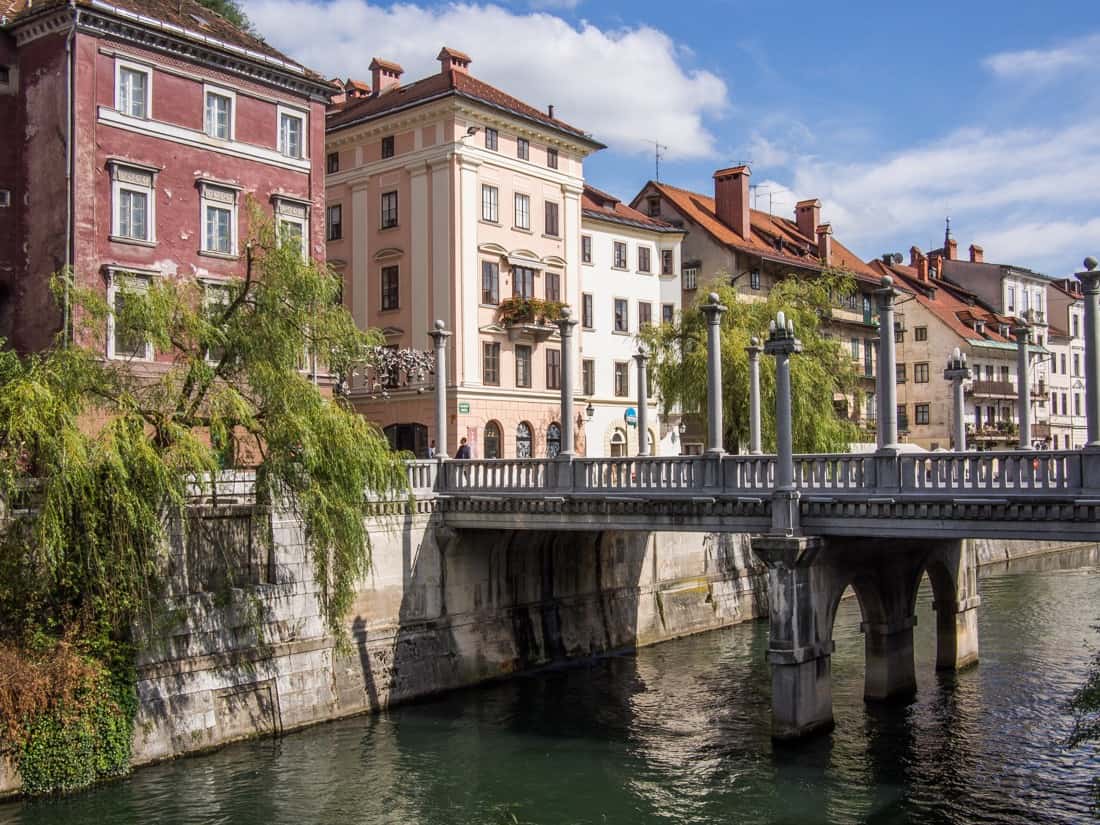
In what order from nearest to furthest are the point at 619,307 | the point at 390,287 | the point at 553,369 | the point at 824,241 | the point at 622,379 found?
the point at 390,287
the point at 553,369
the point at 622,379
the point at 619,307
the point at 824,241

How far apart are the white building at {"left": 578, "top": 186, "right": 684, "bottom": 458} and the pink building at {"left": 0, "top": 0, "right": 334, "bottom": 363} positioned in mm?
21459

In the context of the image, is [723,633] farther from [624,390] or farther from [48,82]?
[48,82]

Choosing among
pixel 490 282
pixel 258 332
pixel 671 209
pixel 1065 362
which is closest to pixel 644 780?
pixel 258 332

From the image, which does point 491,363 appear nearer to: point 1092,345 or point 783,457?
point 783,457

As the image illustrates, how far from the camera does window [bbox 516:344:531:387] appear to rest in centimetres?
5112

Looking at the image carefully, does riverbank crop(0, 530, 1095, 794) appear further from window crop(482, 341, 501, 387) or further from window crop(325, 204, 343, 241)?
window crop(325, 204, 343, 241)

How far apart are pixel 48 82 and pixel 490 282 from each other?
788 inches

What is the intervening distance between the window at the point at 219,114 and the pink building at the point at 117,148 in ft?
0.13

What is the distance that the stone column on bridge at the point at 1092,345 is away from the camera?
70.8ft

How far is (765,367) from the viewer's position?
146 feet

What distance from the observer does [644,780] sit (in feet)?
80.1

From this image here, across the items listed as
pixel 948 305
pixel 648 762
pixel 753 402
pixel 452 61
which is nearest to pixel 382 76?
→ pixel 452 61

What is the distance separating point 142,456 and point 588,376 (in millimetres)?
34690

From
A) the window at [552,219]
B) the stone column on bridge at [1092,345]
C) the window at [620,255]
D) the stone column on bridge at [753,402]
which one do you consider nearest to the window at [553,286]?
the window at [552,219]
